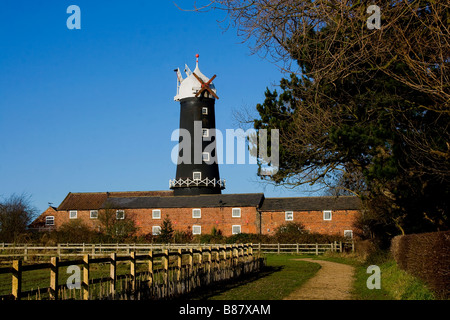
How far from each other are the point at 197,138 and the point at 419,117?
43026 millimetres

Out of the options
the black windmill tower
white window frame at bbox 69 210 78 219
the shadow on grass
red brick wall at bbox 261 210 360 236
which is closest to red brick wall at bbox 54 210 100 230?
white window frame at bbox 69 210 78 219

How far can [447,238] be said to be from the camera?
403 inches

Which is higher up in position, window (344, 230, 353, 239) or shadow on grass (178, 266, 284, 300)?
window (344, 230, 353, 239)

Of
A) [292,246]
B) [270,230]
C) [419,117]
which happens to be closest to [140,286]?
[419,117]

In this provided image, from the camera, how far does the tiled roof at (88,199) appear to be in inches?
2412

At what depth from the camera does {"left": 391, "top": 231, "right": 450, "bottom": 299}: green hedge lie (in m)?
10.3

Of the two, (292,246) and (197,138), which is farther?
(197,138)

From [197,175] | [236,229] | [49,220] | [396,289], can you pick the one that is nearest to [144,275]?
[396,289]

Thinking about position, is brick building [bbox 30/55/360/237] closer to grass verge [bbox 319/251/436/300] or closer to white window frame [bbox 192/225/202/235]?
white window frame [bbox 192/225/202/235]

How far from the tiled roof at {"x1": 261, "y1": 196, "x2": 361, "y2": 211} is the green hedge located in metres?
37.8

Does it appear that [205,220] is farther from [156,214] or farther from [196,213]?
[156,214]

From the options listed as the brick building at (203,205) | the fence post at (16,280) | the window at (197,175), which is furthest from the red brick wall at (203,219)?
the fence post at (16,280)

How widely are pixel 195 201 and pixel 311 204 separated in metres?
12.8
